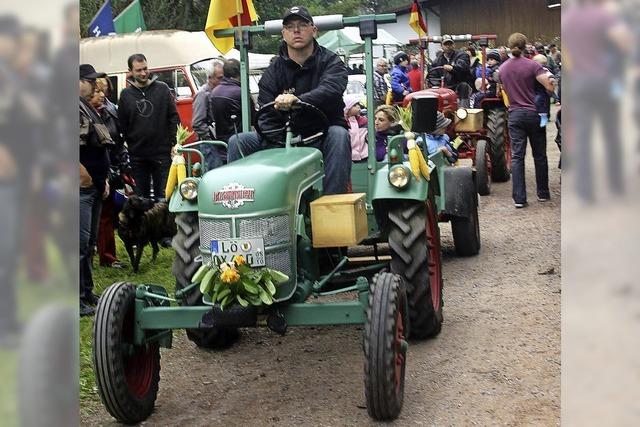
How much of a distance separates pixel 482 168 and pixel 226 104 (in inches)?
153

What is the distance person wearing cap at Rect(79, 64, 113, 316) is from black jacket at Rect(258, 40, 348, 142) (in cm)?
152

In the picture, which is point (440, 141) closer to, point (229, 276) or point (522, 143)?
point (522, 143)

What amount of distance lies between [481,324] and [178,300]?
7.19ft

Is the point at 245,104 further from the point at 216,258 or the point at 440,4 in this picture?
the point at 440,4

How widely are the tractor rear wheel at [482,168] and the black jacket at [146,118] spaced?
3998 mm

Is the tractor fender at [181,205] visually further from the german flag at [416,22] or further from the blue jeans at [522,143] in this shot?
the german flag at [416,22]

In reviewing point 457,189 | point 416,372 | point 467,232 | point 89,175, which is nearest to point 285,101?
point 416,372

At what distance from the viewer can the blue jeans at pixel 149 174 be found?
896 centimetres

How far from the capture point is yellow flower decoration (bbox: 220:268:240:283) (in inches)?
154

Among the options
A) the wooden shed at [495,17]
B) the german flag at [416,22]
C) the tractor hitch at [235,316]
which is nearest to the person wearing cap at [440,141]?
the tractor hitch at [235,316]

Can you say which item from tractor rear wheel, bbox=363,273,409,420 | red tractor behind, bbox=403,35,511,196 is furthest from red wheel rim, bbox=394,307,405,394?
red tractor behind, bbox=403,35,511,196
